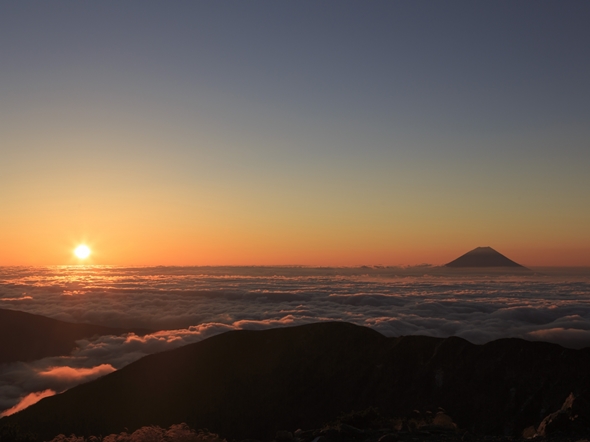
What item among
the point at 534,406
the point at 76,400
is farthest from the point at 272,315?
the point at 534,406

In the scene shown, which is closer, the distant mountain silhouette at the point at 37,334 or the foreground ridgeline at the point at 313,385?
the foreground ridgeline at the point at 313,385

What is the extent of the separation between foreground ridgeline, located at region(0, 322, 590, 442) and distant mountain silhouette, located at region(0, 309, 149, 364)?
3086 inches

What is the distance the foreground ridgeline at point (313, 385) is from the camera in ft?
235

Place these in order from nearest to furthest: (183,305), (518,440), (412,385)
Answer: (518,440)
(412,385)
(183,305)

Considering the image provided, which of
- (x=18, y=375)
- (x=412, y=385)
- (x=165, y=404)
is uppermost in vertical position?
(x=412, y=385)

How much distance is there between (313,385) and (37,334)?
136245mm

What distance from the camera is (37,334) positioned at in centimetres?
18138

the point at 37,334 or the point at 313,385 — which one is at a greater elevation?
the point at 313,385

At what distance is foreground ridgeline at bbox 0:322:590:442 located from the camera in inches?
2817

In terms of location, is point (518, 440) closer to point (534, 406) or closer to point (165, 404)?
point (534, 406)

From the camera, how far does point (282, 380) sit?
91.4 metres

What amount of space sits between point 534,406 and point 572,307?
4897cm

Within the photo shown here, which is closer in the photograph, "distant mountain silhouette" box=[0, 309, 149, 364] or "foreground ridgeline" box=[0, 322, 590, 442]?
"foreground ridgeline" box=[0, 322, 590, 442]

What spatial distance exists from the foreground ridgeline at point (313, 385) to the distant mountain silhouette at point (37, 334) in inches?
3086
